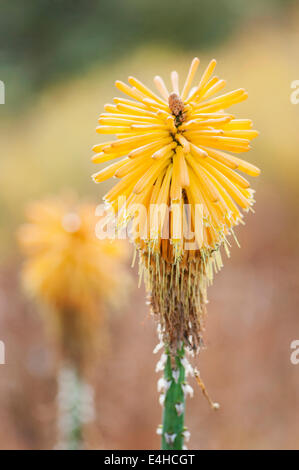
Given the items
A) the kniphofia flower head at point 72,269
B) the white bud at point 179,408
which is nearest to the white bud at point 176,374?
the white bud at point 179,408

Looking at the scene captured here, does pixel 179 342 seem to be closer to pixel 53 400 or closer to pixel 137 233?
pixel 137 233

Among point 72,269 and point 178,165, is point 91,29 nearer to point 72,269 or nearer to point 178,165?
point 72,269

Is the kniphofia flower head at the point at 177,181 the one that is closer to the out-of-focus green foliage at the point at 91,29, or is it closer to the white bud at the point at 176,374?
the white bud at the point at 176,374

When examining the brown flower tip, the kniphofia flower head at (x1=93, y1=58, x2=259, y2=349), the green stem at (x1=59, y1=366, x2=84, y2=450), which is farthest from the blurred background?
the brown flower tip

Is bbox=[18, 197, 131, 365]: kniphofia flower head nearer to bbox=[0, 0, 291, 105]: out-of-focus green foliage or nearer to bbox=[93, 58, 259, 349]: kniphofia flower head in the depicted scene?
bbox=[93, 58, 259, 349]: kniphofia flower head

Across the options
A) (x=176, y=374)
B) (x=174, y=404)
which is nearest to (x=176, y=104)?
(x=176, y=374)

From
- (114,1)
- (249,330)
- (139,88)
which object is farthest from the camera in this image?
(114,1)

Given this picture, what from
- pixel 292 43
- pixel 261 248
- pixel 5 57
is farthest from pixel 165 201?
pixel 5 57
